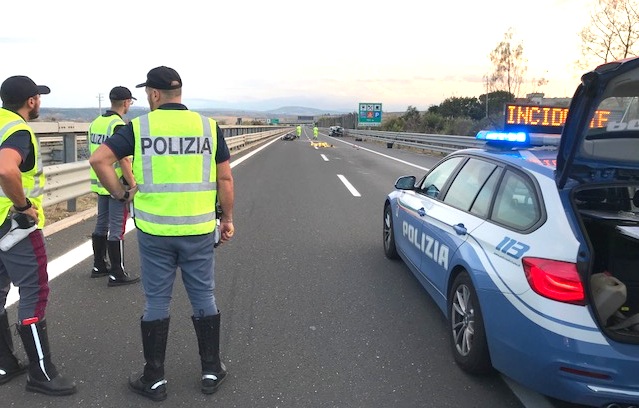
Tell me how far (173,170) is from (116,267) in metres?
2.48

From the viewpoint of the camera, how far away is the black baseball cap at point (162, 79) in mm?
2938

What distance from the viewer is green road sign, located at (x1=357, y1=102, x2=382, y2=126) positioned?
6225cm

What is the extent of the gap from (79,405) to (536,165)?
10.3 ft

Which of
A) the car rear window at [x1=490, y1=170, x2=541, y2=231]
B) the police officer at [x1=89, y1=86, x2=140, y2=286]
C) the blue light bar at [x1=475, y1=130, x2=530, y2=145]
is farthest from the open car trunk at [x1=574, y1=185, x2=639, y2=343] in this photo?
the police officer at [x1=89, y1=86, x2=140, y2=286]

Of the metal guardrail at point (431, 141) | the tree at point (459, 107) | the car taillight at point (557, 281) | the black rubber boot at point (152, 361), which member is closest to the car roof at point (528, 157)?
the car taillight at point (557, 281)

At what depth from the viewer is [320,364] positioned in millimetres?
3426

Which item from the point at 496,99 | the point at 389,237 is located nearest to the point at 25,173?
the point at 389,237

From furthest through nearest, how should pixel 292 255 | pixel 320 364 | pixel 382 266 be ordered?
pixel 292 255
pixel 382 266
pixel 320 364

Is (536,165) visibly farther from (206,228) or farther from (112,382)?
(112,382)

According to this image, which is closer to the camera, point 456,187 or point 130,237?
point 456,187

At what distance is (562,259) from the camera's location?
2.66 meters

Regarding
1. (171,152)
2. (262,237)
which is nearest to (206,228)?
(171,152)

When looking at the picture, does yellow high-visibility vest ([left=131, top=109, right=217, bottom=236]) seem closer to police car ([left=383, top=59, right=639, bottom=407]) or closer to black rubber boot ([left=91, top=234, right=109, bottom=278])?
police car ([left=383, top=59, right=639, bottom=407])

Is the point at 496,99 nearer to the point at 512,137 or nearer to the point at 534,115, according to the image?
the point at 534,115
